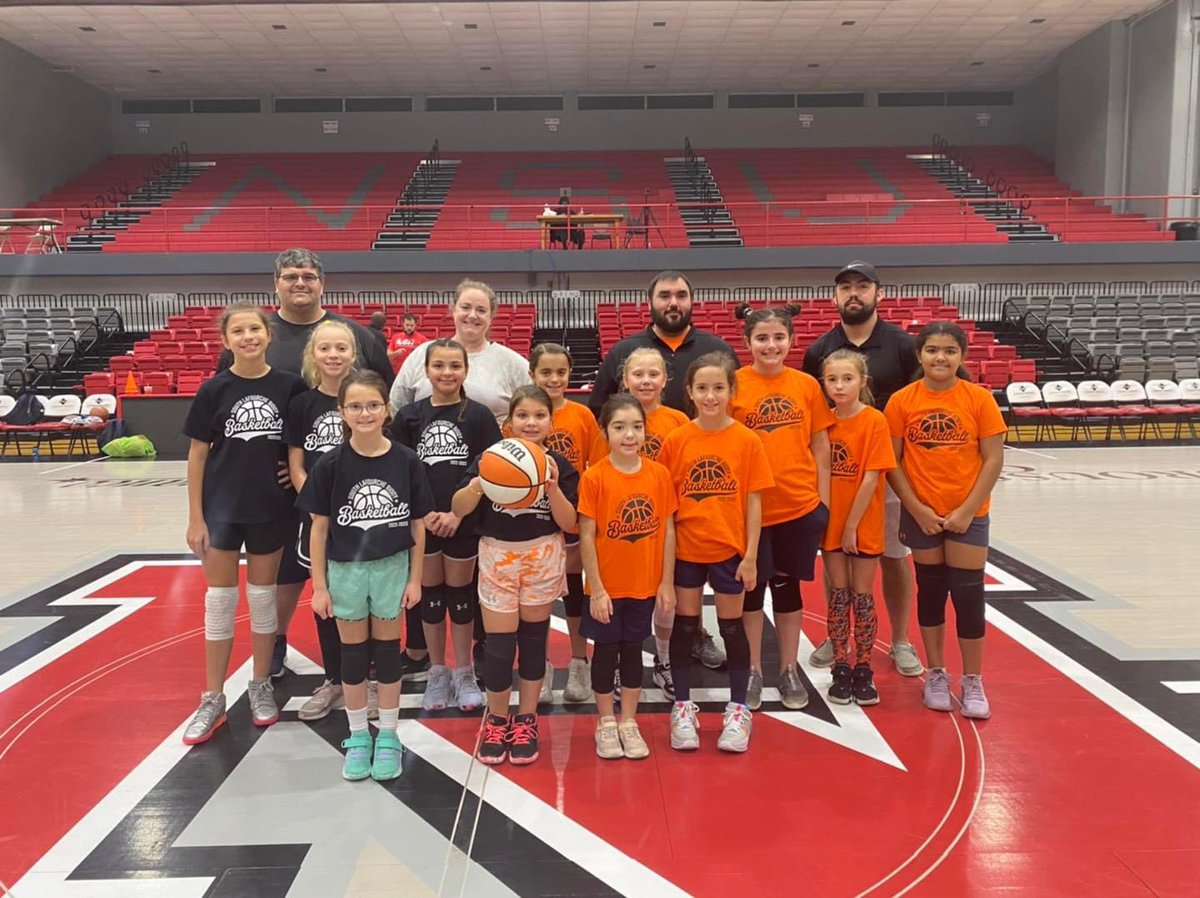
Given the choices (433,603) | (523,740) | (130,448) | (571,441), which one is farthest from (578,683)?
(130,448)

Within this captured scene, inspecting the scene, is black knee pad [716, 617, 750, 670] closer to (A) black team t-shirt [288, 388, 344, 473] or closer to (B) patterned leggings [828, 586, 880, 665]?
(B) patterned leggings [828, 586, 880, 665]

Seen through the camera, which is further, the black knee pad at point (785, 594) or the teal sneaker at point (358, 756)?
the black knee pad at point (785, 594)

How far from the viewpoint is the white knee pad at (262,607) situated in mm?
3264

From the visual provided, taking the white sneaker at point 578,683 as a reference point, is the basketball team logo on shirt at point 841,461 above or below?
above

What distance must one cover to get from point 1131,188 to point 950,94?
654 centimetres

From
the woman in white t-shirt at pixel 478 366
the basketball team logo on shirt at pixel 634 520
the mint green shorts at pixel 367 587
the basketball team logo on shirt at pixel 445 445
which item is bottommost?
the mint green shorts at pixel 367 587

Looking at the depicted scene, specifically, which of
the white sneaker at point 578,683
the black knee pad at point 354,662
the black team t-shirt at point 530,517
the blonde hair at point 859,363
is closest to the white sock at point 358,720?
the black knee pad at point 354,662

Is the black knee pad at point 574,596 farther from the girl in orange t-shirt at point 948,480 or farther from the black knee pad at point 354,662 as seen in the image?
the girl in orange t-shirt at point 948,480

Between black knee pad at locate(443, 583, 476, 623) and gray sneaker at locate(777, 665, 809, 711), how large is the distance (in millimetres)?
1360

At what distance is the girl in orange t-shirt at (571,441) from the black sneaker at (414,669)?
0.58 meters

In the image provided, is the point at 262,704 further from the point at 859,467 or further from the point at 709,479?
the point at 859,467

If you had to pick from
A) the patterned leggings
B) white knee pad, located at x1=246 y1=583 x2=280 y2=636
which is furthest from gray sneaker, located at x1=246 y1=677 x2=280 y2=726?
the patterned leggings

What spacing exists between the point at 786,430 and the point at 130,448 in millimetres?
10419

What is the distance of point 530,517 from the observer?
295 cm
